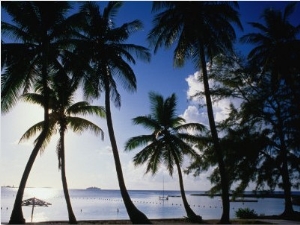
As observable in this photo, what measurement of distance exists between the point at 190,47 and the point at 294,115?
8.76 meters

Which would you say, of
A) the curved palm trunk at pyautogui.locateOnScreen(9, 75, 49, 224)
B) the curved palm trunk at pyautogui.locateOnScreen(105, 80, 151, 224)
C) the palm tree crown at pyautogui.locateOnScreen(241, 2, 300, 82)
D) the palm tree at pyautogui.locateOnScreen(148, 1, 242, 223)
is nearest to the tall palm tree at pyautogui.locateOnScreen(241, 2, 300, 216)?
the palm tree crown at pyautogui.locateOnScreen(241, 2, 300, 82)

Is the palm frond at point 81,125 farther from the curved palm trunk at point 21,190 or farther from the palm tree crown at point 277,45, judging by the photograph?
the palm tree crown at point 277,45

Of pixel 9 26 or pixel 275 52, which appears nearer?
pixel 9 26

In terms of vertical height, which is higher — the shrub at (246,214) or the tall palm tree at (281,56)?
the tall palm tree at (281,56)

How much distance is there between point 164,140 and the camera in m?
24.8

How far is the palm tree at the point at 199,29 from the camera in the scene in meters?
17.6

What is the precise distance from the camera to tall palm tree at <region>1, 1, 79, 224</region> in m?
15.8

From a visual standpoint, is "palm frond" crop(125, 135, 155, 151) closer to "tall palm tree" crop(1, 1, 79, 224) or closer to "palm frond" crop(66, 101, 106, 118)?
"palm frond" crop(66, 101, 106, 118)

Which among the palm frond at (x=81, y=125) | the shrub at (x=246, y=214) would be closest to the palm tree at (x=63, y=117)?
the palm frond at (x=81, y=125)

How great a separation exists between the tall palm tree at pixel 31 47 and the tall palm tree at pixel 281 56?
14.3 m

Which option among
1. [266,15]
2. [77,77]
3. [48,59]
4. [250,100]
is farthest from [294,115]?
[48,59]

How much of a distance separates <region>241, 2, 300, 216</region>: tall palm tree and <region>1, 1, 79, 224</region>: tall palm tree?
46.8 ft

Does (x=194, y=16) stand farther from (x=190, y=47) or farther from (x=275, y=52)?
(x=275, y=52)

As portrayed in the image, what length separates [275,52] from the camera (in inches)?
931
